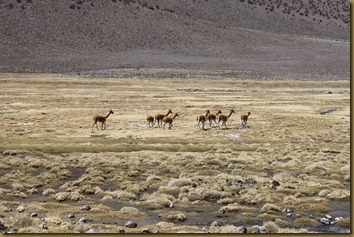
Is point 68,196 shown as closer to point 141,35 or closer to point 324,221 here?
point 324,221

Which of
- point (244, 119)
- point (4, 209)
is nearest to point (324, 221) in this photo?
point (4, 209)

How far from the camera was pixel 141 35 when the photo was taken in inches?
4813

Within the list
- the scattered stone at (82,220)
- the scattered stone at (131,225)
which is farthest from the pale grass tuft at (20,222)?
the scattered stone at (131,225)

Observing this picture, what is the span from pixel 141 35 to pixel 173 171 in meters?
102

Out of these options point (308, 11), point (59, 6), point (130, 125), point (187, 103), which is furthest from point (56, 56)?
point (308, 11)

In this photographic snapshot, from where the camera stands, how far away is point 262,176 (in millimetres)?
22062

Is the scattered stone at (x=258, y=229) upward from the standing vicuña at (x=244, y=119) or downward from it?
downward

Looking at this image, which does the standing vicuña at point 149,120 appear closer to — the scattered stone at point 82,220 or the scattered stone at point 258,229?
the scattered stone at point 82,220

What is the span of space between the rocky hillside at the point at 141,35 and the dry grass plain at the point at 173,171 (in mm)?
59581

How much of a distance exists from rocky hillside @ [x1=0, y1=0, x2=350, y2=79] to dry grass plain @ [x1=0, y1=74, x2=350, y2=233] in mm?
59581

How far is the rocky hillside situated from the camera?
350 ft

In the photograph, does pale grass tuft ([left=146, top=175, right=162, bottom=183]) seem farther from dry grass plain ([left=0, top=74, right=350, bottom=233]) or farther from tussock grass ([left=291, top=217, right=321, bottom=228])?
tussock grass ([left=291, top=217, right=321, bottom=228])

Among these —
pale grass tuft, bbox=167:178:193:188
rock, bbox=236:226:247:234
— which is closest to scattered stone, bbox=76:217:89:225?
rock, bbox=236:226:247:234

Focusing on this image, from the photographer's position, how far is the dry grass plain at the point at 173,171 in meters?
16.1
